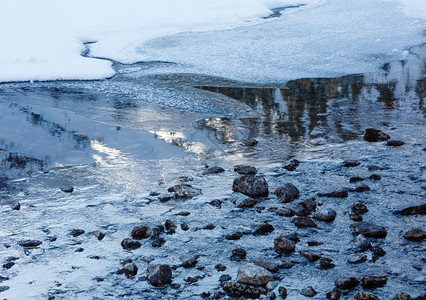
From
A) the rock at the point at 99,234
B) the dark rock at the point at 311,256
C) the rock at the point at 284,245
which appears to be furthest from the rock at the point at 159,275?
the dark rock at the point at 311,256

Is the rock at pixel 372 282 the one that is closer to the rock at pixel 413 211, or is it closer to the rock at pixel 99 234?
the rock at pixel 413 211

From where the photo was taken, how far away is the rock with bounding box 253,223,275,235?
3145 millimetres

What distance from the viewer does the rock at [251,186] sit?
3641 mm

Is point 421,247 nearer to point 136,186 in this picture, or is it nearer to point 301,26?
point 136,186

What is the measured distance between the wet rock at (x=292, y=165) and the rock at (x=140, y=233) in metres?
1.41

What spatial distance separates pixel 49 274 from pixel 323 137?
9.64 ft

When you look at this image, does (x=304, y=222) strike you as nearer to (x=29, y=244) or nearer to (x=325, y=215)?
(x=325, y=215)

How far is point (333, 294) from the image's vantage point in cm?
250

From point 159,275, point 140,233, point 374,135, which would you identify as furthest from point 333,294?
point 374,135

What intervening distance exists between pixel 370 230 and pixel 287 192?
68 centimetres

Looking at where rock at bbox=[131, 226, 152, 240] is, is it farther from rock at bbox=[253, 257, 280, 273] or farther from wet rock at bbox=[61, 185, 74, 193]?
wet rock at bbox=[61, 185, 74, 193]

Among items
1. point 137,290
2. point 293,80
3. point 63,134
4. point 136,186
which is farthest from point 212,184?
point 293,80

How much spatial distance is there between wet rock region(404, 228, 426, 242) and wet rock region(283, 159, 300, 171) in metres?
1.24

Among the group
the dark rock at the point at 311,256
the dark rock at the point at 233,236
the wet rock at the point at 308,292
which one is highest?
the dark rock at the point at 233,236
